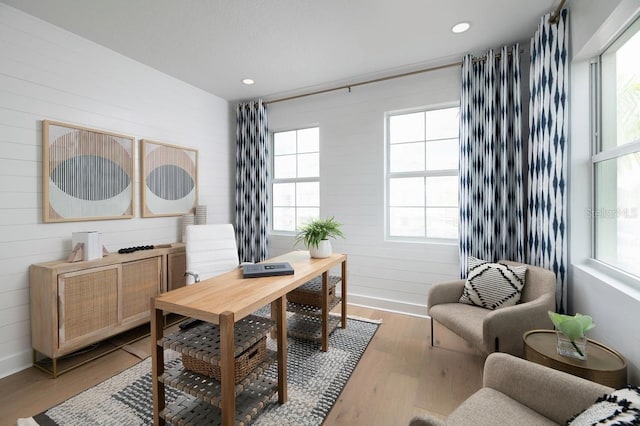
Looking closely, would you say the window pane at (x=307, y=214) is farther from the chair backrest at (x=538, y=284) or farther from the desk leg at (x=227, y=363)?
the desk leg at (x=227, y=363)

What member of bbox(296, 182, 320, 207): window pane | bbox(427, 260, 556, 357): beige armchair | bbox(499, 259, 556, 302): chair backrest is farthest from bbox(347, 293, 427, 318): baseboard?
bbox(296, 182, 320, 207): window pane

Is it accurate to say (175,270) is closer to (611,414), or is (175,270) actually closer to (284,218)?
(284,218)

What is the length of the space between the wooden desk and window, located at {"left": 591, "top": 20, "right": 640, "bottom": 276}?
189cm

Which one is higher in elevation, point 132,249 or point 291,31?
point 291,31

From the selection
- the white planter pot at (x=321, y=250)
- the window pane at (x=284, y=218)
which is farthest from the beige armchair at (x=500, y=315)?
the window pane at (x=284, y=218)

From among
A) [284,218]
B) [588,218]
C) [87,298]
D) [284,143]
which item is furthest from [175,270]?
[588,218]

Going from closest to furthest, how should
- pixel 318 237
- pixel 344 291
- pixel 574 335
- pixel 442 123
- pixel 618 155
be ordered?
pixel 574 335 → pixel 618 155 → pixel 318 237 → pixel 344 291 → pixel 442 123

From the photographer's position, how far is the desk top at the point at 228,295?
1356 mm

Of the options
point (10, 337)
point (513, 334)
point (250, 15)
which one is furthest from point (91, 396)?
point (250, 15)

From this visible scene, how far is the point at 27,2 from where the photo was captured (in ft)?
6.59

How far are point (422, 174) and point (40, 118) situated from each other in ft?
11.4

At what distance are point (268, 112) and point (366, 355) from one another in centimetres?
323

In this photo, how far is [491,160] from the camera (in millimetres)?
2562

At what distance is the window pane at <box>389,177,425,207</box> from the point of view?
124 inches
